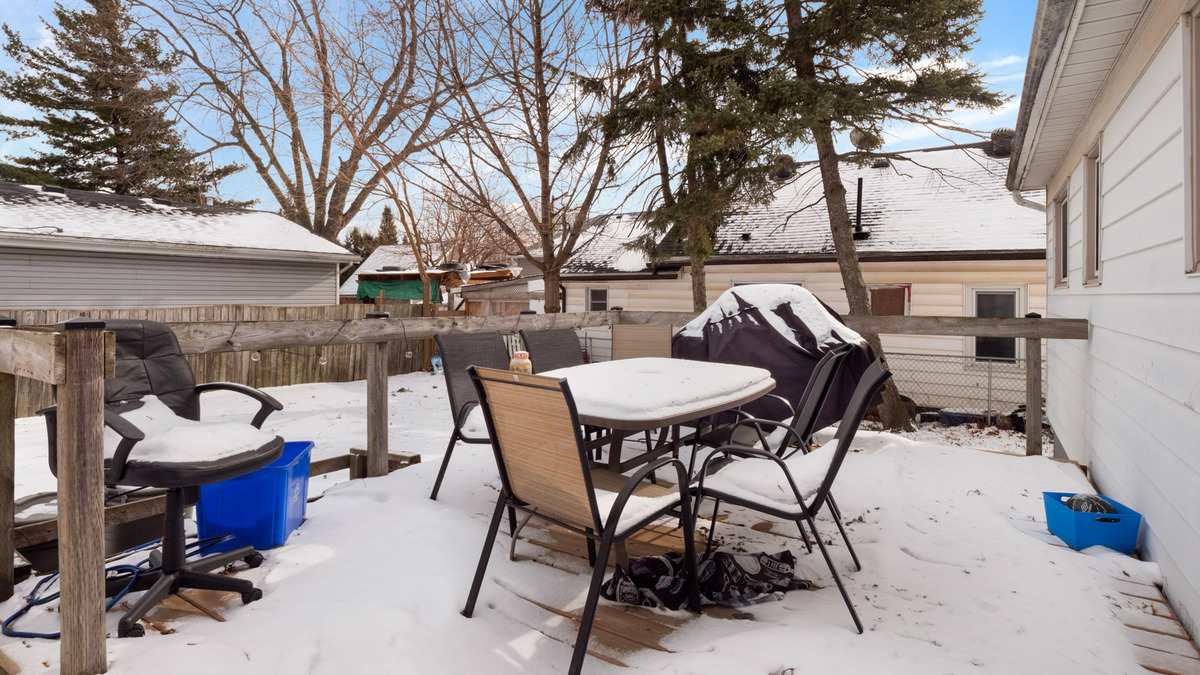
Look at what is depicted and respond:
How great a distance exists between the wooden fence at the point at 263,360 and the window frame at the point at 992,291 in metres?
8.95

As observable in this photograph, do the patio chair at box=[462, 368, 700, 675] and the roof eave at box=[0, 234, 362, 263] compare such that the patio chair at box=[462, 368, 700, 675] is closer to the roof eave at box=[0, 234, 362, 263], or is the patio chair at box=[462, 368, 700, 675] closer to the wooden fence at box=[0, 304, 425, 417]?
the wooden fence at box=[0, 304, 425, 417]

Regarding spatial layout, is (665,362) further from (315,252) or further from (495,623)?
(315,252)

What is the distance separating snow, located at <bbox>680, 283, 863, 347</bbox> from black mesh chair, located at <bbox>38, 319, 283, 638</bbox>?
3250 millimetres

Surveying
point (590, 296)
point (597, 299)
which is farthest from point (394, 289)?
point (597, 299)

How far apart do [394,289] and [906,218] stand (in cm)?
1471

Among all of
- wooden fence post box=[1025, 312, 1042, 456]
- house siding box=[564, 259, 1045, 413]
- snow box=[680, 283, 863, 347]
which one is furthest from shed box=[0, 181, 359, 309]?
wooden fence post box=[1025, 312, 1042, 456]

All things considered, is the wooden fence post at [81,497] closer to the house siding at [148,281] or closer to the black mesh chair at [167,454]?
the black mesh chair at [167,454]

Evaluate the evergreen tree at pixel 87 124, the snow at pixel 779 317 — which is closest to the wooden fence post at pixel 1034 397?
the snow at pixel 779 317

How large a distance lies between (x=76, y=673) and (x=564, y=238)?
304 inches

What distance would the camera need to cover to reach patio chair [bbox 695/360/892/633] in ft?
6.93

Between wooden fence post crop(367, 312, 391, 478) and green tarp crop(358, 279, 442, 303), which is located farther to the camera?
green tarp crop(358, 279, 442, 303)

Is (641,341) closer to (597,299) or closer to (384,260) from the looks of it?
(597,299)

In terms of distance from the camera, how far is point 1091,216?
447 cm

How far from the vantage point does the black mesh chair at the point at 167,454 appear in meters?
2.02
